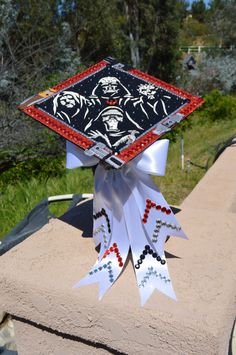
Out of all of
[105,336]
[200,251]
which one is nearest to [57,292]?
[105,336]

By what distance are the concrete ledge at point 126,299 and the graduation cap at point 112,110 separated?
1.72 ft

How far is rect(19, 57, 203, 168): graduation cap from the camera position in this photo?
67.0 inches

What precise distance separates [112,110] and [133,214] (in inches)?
18.2

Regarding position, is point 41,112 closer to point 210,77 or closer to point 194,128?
point 194,128

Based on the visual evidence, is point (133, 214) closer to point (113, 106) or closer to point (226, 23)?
point (113, 106)

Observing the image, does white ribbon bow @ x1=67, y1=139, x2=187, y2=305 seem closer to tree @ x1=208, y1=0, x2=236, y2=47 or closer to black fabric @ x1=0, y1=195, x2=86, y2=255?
black fabric @ x1=0, y1=195, x2=86, y2=255

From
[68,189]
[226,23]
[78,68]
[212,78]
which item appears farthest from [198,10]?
[68,189]

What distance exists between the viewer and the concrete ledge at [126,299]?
4.86 ft

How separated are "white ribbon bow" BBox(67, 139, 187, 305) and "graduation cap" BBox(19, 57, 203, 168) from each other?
83mm

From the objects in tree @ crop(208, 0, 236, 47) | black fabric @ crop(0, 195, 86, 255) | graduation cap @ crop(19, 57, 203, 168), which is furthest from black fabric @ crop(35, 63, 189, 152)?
tree @ crop(208, 0, 236, 47)

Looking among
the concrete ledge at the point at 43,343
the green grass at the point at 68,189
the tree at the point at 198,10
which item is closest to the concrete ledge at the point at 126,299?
the concrete ledge at the point at 43,343

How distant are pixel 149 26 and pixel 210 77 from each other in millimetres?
3695

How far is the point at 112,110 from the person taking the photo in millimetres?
1836

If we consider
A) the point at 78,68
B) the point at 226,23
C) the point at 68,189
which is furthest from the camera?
the point at 226,23
